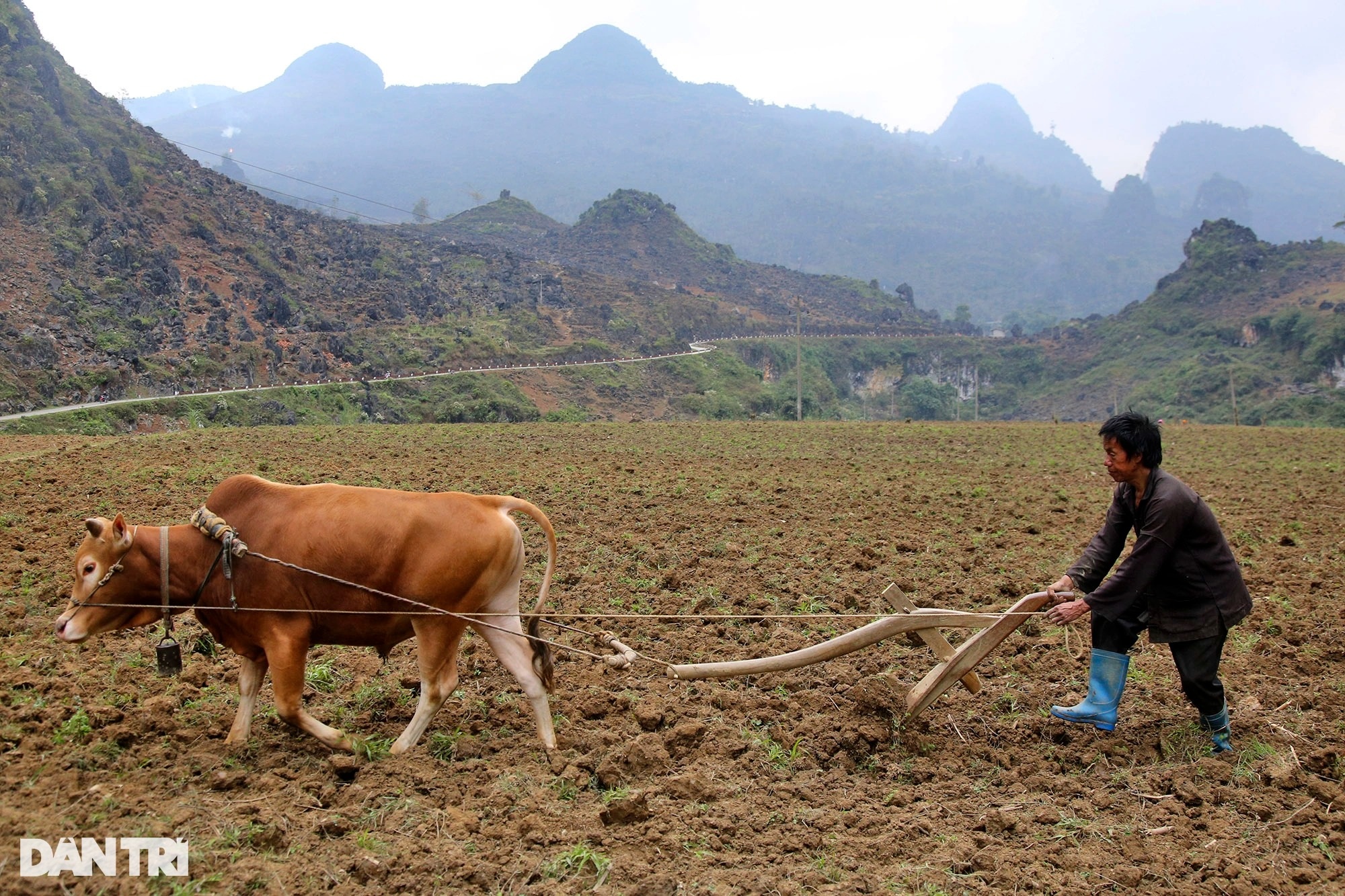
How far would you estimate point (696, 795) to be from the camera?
4.59 meters

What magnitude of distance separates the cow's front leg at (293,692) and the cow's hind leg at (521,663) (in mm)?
924

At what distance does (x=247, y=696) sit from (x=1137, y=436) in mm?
5022

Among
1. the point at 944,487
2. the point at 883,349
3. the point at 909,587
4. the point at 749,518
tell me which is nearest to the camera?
the point at 909,587

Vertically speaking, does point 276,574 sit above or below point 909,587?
above

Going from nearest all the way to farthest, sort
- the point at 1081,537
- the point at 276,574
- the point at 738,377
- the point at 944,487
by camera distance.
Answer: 1. the point at 276,574
2. the point at 1081,537
3. the point at 944,487
4. the point at 738,377

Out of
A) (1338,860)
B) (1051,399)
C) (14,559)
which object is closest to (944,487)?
(1338,860)

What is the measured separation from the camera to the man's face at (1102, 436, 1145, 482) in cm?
491

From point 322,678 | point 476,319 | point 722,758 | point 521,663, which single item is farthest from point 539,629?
point 476,319

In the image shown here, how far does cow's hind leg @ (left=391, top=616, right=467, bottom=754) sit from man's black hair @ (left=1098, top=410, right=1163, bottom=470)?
367 centimetres

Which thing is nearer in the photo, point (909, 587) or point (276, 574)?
point (276, 574)

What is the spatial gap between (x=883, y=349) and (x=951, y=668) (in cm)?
8173

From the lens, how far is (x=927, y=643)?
5.19 metres

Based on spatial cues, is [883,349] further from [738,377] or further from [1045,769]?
[1045,769]

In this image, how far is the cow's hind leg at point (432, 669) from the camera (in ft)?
16.5
